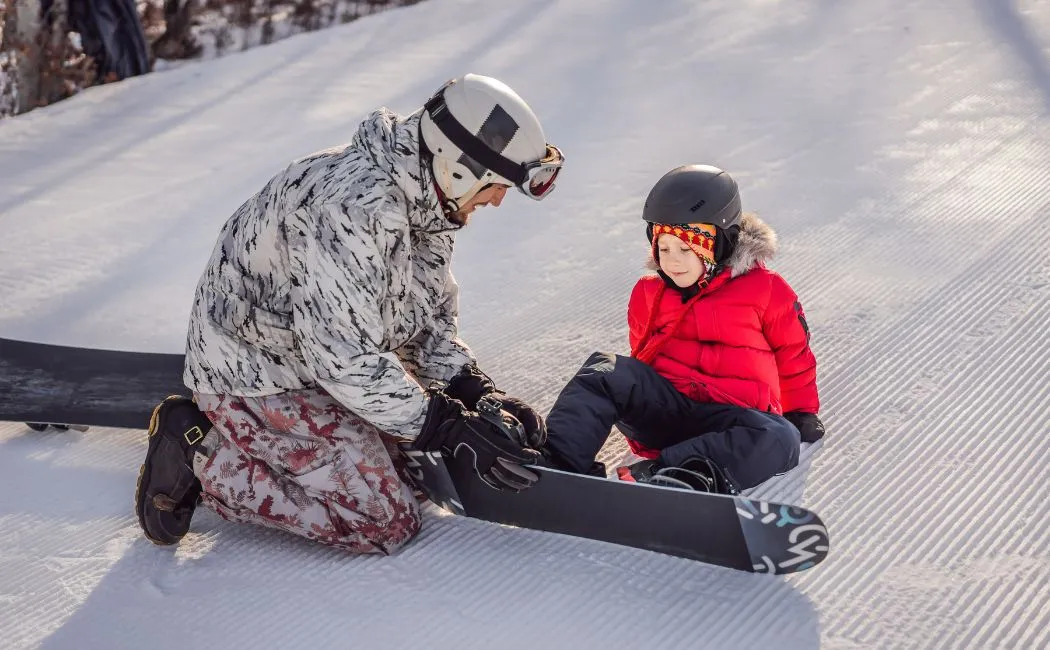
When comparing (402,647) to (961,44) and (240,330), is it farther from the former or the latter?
(961,44)

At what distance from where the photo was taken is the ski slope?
2.12 meters

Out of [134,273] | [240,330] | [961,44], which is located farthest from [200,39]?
[240,330]

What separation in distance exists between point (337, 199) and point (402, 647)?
0.90m

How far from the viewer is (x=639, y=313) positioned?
9.08ft

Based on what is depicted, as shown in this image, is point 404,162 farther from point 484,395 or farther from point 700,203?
point 700,203

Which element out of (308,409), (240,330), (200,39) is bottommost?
(200,39)

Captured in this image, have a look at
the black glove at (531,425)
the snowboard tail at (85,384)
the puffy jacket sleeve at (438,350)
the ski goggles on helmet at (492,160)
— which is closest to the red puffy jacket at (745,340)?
the black glove at (531,425)

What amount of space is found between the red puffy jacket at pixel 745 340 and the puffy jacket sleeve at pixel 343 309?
794 mm

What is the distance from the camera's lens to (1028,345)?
3033mm

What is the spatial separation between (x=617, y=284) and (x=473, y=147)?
1.77m

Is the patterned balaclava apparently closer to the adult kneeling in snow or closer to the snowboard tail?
the adult kneeling in snow

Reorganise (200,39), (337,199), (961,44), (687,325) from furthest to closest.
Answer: (200,39) < (961,44) < (687,325) < (337,199)

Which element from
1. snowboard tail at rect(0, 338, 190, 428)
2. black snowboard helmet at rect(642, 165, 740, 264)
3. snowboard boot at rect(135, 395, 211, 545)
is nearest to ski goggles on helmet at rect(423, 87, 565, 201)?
black snowboard helmet at rect(642, 165, 740, 264)

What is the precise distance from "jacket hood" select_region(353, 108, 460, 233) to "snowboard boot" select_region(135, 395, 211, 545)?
74 cm
